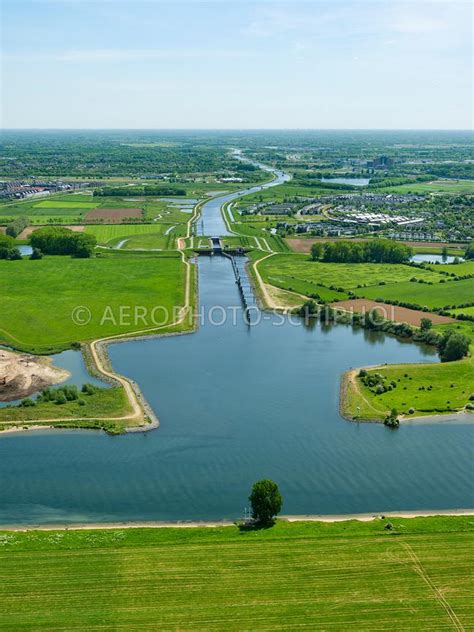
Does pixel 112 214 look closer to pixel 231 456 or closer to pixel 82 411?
pixel 82 411

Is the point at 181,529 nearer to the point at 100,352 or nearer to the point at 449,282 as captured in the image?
the point at 100,352

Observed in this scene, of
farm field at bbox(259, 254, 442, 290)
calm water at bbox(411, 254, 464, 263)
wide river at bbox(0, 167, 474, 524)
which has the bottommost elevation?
wide river at bbox(0, 167, 474, 524)

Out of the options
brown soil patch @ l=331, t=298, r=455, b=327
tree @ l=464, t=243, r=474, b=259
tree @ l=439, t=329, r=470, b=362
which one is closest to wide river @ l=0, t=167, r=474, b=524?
tree @ l=439, t=329, r=470, b=362

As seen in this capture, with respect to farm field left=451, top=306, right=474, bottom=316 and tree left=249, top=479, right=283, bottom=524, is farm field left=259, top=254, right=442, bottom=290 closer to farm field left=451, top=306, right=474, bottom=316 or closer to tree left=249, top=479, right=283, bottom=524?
farm field left=451, top=306, right=474, bottom=316

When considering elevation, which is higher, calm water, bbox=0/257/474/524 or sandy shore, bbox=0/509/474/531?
calm water, bbox=0/257/474/524

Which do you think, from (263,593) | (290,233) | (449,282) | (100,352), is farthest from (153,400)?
(290,233)
